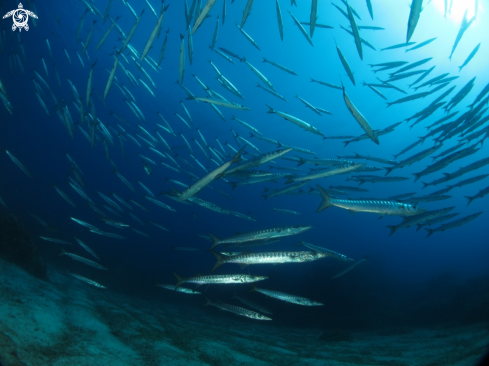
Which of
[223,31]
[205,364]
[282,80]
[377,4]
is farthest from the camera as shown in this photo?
[282,80]

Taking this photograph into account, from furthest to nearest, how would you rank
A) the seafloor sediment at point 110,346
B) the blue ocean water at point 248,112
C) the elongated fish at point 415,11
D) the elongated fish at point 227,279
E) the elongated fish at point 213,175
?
the blue ocean water at point 248,112
the elongated fish at point 227,279
the elongated fish at point 213,175
the elongated fish at point 415,11
the seafloor sediment at point 110,346

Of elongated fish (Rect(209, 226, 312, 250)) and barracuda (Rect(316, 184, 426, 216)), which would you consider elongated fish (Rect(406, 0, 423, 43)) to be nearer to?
barracuda (Rect(316, 184, 426, 216))

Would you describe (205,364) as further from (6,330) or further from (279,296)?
(6,330)

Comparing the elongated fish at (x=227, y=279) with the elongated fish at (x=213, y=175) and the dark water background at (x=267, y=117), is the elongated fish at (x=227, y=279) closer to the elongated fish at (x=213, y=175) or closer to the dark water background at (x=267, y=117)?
the elongated fish at (x=213, y=175)

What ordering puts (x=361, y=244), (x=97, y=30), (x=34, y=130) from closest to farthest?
(x=97, y=30), (x=34, y=130), (x=361, y=244)

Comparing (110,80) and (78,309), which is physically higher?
(110,80)

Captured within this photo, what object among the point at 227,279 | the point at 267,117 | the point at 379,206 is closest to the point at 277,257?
the point at 227,279

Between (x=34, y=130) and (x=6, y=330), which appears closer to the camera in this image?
(x=6, y=330)

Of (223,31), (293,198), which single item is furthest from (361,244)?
(223,31)

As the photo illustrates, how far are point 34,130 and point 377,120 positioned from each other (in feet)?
196

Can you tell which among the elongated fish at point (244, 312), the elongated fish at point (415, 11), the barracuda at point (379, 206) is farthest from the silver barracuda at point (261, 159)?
the elongated fish at point (244, 312)

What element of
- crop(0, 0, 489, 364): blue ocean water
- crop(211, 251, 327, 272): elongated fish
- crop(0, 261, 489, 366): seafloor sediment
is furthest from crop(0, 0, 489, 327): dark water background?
crop(211, 251, 327, 272): elongated fish

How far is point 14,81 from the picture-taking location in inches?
1110

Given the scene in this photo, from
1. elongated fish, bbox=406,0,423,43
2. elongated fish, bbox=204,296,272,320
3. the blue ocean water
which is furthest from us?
the blue ocean water
